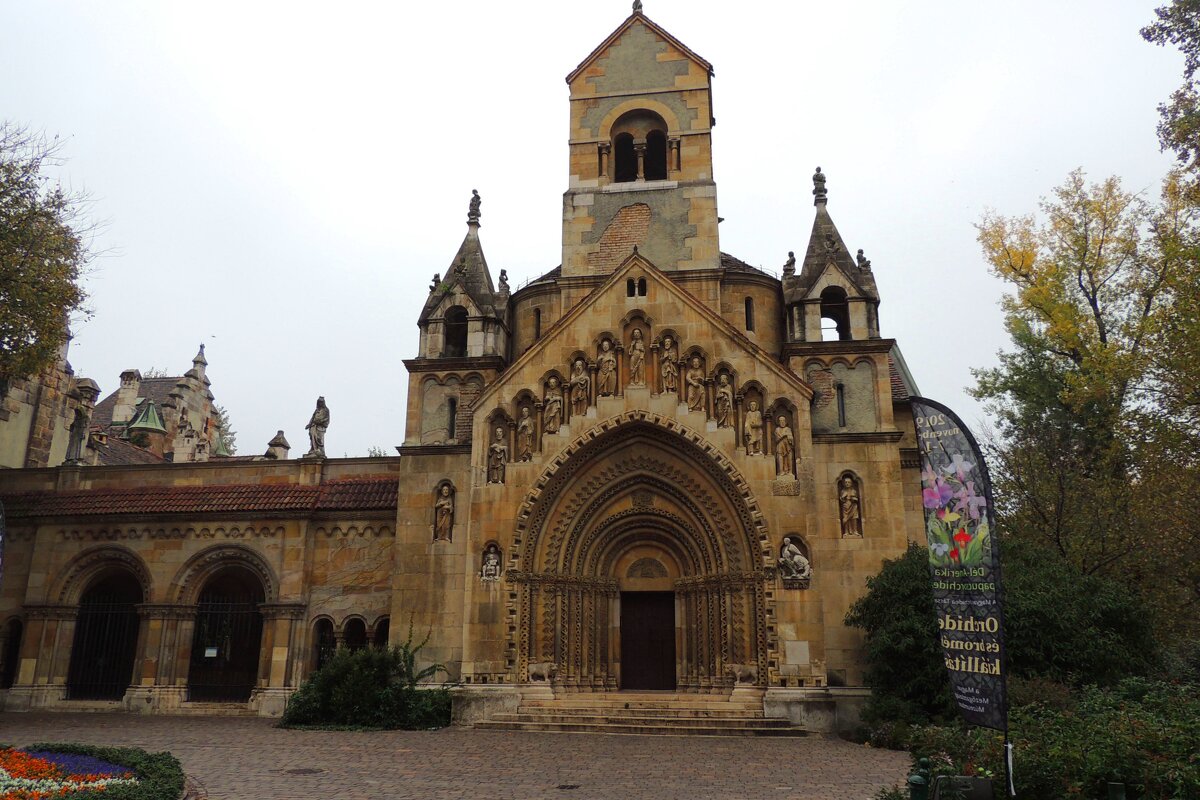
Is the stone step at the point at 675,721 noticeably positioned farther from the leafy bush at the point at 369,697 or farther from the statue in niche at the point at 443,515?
the statue in niche at the point at 443,515

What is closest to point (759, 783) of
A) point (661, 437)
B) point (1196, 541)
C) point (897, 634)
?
point (897, 634)

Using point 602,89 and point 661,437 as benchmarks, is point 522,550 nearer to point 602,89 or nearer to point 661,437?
point 661,437

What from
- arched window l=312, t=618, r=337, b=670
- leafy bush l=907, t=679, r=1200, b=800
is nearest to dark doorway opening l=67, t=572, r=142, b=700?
arched window l=312, t=618, r=337, b=670

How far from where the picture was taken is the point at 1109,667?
1666cm

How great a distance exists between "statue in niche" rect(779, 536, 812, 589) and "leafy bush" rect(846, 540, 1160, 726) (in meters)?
1.23

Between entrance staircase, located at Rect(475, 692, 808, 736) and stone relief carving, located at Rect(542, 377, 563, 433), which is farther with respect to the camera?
stone relief carving, located at Rect(542, 377, 563, 433)

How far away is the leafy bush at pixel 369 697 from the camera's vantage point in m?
19.3

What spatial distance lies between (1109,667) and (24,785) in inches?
722

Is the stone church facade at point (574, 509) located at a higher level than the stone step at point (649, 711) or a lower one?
higher

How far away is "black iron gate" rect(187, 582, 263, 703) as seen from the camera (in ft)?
80.1

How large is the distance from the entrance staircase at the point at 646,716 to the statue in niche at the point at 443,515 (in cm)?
470

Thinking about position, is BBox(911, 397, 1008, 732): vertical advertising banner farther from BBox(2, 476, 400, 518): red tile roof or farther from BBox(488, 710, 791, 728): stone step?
BBox(2, 476, 400, 518): red tile roof

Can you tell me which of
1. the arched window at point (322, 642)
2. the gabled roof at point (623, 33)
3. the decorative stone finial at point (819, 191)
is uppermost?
the gabled roof at point (623, 33)

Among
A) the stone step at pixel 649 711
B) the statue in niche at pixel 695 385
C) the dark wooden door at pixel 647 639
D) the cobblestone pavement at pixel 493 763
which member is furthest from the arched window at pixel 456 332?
the cobblestone pavement at pixel 493 763
